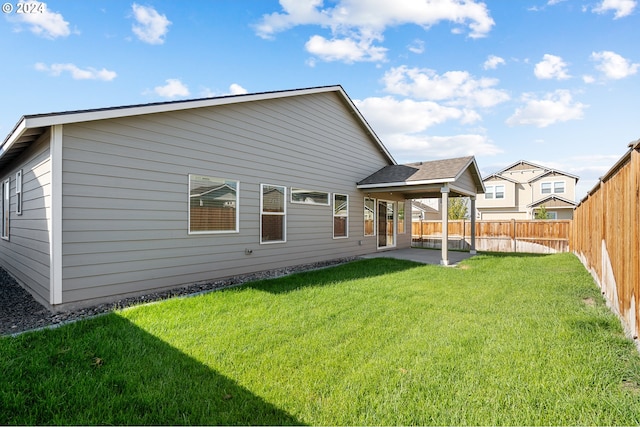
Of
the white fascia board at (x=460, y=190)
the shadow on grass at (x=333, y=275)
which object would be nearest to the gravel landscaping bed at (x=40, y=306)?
the shadow on grass at (x=333, y=275)

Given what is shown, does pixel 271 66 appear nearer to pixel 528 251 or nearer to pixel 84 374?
pixel 84 374

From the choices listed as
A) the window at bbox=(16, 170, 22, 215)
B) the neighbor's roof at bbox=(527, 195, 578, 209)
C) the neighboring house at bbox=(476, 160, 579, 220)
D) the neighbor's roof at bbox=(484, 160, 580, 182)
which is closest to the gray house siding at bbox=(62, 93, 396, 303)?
the window at bbox=(16, 170, 22, 215)

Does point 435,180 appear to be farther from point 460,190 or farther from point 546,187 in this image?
point 546,187

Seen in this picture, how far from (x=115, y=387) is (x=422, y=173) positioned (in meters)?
10.3

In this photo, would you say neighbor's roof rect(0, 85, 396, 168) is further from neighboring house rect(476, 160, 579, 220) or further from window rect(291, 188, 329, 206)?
neighboring house rect(476, 160, 579, 220)

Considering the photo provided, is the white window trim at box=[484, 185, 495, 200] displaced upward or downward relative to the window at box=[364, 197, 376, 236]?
upward

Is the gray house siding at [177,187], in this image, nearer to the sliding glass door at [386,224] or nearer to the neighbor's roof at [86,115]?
the neighbor's roof at [86,115]

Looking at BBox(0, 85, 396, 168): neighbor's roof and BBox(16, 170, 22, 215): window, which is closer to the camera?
BBox(0, 85, 396, 168): neighbor's roof

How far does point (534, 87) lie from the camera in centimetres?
991

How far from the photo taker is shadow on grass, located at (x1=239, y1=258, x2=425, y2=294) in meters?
6.57

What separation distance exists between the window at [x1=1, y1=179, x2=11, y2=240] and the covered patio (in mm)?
10088

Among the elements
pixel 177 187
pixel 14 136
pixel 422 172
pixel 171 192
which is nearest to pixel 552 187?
pixel 422 172

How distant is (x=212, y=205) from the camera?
23.4 feet

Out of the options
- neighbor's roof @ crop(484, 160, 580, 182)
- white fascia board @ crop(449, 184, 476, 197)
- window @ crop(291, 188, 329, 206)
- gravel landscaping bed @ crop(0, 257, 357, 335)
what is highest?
neighbor's roof @ crop(484, 160, 580, 182)
